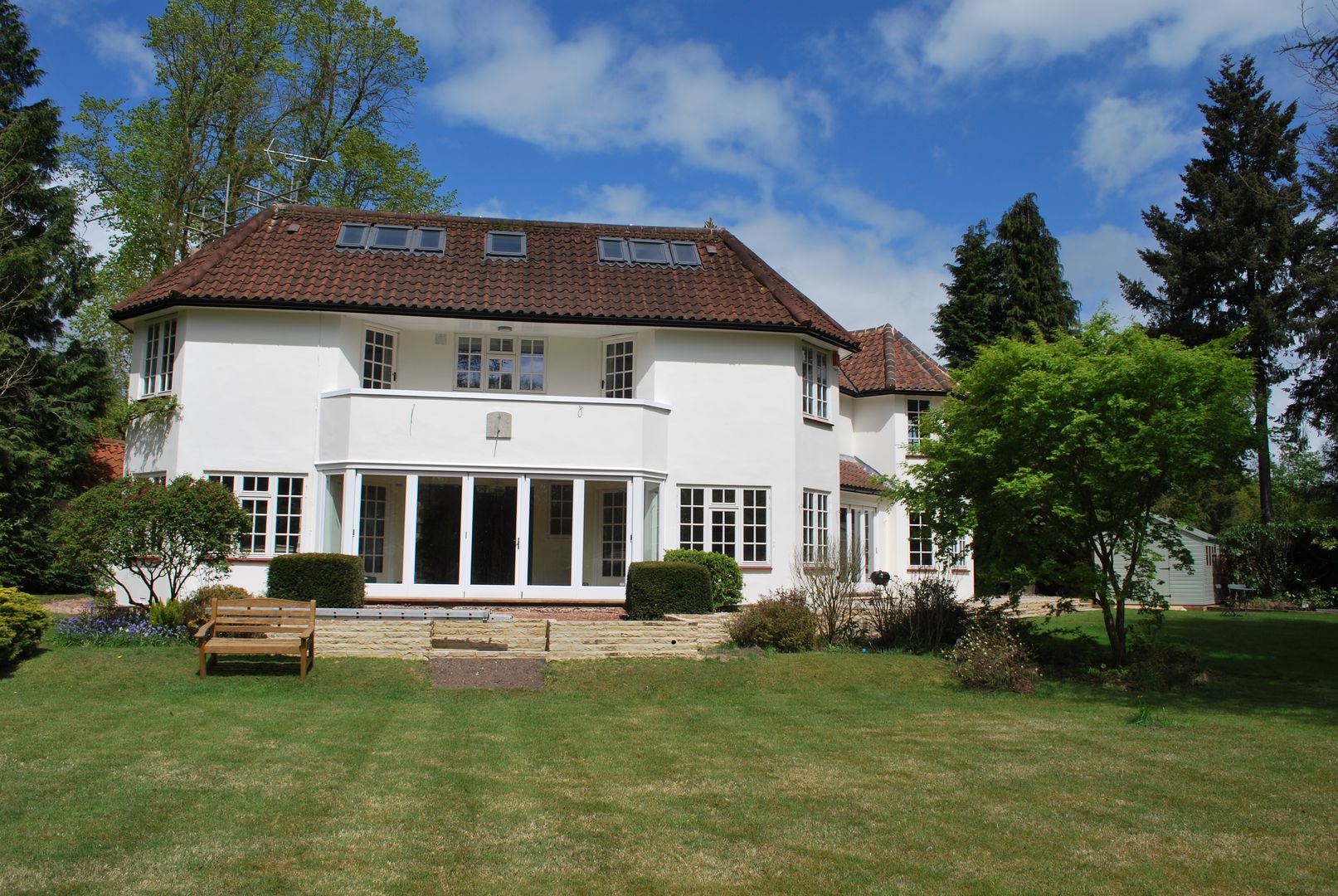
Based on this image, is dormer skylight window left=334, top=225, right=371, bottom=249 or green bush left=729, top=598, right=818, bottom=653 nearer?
green bush left=729, top=598, right=818, bottom=653

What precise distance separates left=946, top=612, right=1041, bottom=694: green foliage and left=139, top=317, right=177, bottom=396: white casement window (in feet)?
55.3

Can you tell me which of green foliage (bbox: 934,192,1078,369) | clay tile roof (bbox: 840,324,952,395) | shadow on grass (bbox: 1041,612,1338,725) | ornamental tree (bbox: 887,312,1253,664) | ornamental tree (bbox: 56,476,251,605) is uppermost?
green foliage (bbox: 934,192,1078,369)

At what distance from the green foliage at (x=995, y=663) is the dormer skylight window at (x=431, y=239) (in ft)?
49.4

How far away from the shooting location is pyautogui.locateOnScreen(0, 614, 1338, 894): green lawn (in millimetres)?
6566

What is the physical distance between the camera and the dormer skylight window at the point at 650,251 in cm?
2544

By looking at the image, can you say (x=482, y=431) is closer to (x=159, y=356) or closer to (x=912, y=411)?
(x=159, y=356)

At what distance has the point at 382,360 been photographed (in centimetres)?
2356

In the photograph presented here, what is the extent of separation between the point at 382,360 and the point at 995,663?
14.8 m

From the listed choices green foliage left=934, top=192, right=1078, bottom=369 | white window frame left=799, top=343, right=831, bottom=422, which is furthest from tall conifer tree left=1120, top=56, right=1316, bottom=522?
white window frame left=799, top=343, right=831, bottom=422

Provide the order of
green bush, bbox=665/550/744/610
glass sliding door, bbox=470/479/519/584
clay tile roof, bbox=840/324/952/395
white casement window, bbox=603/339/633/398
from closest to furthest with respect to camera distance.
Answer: green bush, bbox=665/550/744/610 < glass sliding door, bbox=470/479/519/584 < white casement window, bbox=603/339/633/398 < clay tile roof, bbox=840/324/952/395

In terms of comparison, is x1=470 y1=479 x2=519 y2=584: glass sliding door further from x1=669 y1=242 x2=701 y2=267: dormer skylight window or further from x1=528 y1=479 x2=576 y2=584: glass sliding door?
x1=669 y1=242 x2=701 y2=267: dormer skylight window

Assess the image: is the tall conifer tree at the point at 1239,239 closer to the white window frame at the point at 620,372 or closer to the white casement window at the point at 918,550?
the white casement window at the point at 918,550

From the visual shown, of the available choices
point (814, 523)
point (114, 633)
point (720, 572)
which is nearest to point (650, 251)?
A: point (814, 523)

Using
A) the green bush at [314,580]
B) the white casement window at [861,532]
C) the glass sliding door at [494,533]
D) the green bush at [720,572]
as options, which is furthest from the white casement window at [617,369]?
the green bush at [314,580]
